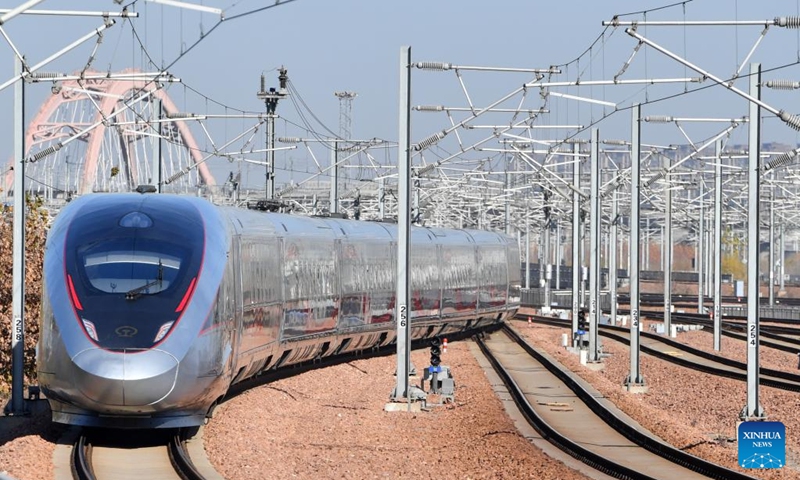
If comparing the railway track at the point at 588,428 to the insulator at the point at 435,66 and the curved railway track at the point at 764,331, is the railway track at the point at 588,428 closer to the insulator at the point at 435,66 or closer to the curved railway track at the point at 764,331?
the insulator at the point at 435,66

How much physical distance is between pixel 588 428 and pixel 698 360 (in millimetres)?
19295

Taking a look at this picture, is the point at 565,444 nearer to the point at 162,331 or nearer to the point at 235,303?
the point at 235,303

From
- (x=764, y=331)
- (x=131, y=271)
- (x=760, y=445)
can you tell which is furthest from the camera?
(x=764, y=331)

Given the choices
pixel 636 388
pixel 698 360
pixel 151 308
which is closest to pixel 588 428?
pixel 636 388

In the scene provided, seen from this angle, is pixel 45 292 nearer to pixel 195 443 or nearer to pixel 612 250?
pixel 195 443

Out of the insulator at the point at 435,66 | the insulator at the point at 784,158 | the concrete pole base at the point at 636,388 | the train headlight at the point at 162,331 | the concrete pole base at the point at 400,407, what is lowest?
the concrete pole base at the point at 636,388

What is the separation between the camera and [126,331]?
1831 cm

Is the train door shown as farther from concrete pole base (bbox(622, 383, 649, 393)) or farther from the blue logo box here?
concrete pole base (bbox(622, 383, 649, 393))

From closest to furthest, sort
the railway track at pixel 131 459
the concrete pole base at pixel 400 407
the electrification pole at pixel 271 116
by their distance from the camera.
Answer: the railway track at pixel 131 459 → the concrete pole base at pixel 400 407 → the electrification pole at pixel 271 116

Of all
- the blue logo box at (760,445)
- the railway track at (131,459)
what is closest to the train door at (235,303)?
the railway track at (131,459)

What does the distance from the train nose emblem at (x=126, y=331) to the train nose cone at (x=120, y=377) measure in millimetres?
247

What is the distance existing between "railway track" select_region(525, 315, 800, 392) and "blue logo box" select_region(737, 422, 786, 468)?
55.2 ft

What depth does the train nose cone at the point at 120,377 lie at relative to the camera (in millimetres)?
17969

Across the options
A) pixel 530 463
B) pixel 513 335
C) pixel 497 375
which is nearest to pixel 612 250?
pixel 513 335
